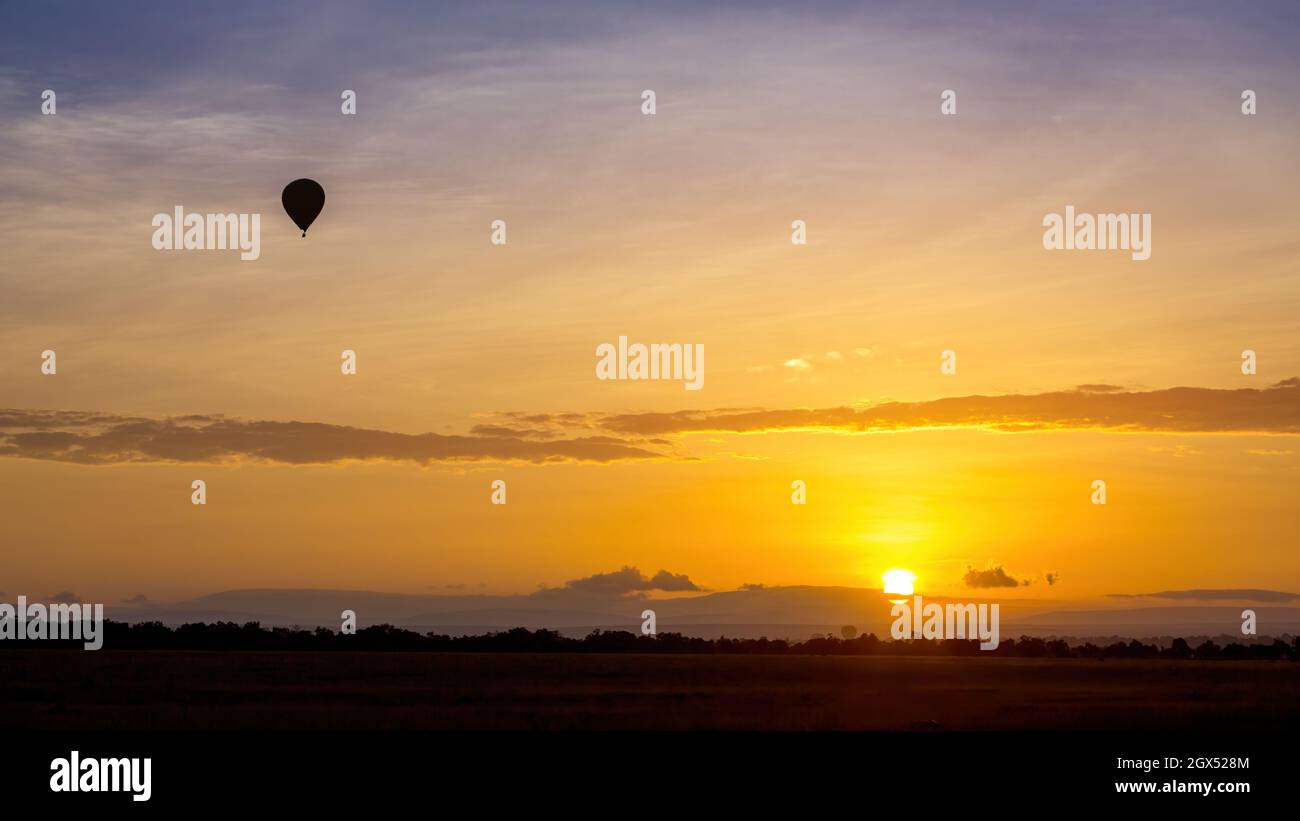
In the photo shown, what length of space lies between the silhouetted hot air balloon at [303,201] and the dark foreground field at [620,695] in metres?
19.3

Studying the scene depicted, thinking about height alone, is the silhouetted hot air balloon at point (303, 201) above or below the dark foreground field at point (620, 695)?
above

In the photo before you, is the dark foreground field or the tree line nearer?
the dark foreground field

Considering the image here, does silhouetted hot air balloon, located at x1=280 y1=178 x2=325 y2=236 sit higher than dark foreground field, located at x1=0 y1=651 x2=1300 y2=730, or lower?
higher

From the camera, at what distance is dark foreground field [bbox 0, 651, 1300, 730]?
4503cm

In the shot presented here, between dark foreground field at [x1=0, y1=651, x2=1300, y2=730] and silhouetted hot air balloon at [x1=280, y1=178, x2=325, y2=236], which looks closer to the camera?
dark foreground field at [x1=0, y1=651, x2=1300, y2=730]

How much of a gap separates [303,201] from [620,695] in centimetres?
2456

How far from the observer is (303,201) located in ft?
192

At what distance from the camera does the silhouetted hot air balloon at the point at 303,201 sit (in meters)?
58.2

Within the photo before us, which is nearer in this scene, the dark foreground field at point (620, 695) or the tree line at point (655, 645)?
the dark foreground field at point (620, 695)

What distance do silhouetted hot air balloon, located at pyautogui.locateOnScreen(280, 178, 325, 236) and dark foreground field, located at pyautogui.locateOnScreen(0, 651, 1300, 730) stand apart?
19256mm

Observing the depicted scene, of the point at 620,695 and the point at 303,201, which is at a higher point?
the point at 303,201
